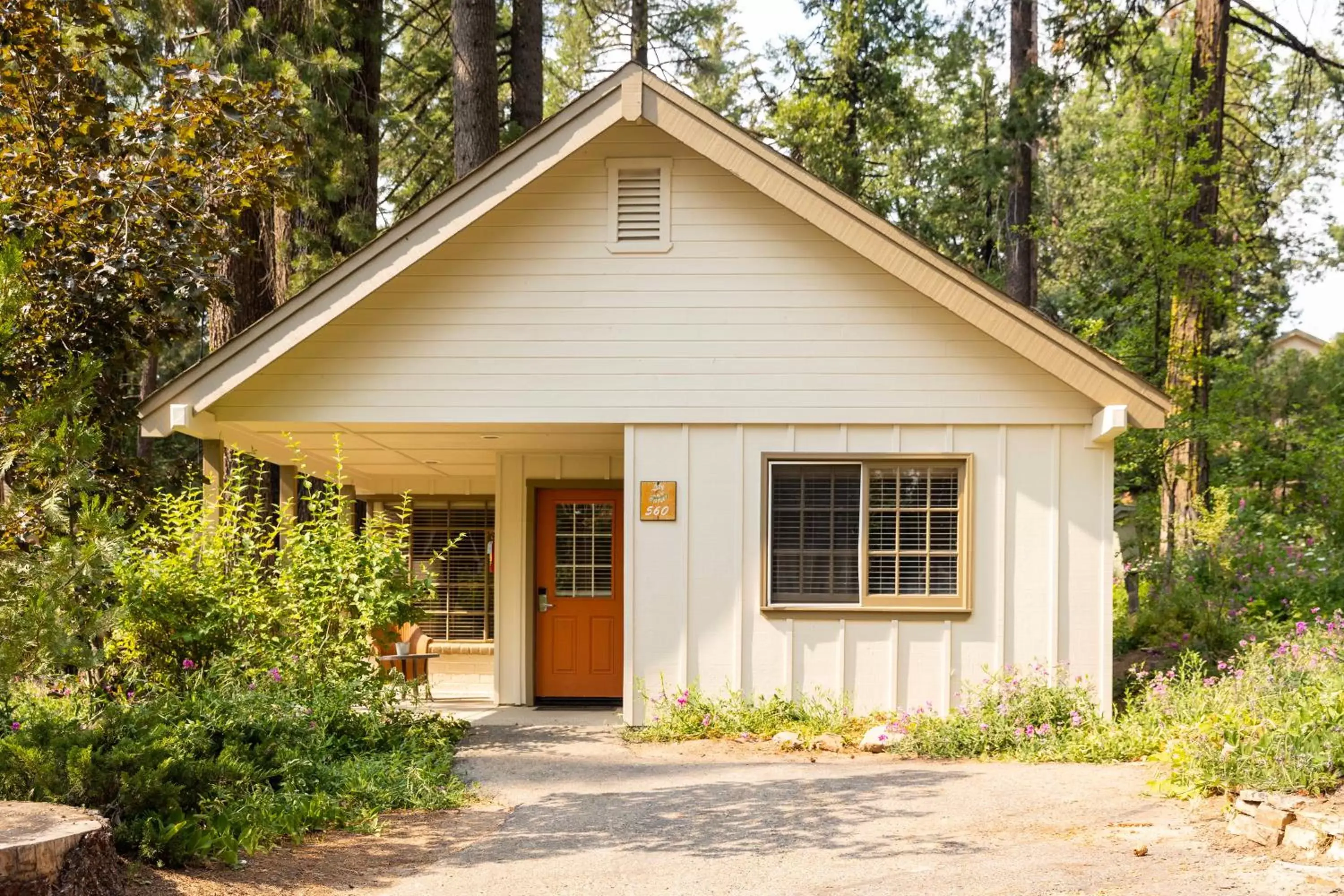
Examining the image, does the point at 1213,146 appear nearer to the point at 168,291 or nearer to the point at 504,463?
the point at 504,463

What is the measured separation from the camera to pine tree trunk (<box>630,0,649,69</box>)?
2495 centimetres

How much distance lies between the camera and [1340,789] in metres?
6.90

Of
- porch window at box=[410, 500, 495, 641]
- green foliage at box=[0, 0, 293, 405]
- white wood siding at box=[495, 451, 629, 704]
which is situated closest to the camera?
green foliage at box=[0, 0, 293, 405]

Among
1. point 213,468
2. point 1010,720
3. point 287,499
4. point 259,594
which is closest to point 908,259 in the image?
point 1010,720

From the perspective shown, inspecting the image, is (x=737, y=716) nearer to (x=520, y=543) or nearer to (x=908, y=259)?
(x=520, y=543)

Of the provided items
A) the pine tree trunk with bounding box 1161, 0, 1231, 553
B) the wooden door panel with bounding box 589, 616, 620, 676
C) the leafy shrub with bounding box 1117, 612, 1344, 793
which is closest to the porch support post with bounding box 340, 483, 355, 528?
the wooden door panel with bounding box 589, 616, 620, 676

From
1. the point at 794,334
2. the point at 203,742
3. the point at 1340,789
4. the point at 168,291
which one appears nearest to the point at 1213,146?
the point at 794,334

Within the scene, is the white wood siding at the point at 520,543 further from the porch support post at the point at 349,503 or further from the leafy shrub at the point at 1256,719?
the leafy shrub at the point at 1256,719

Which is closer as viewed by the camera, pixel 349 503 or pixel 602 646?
pixel 602 646

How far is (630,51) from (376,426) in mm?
17892

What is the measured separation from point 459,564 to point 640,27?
14.7m

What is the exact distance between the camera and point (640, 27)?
25438 millimetres

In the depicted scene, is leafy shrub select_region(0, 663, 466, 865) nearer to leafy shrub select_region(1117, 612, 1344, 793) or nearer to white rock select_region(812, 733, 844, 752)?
white rock select_region(812, 733, 844, 752)

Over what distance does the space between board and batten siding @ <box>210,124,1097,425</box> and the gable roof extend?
43cm
